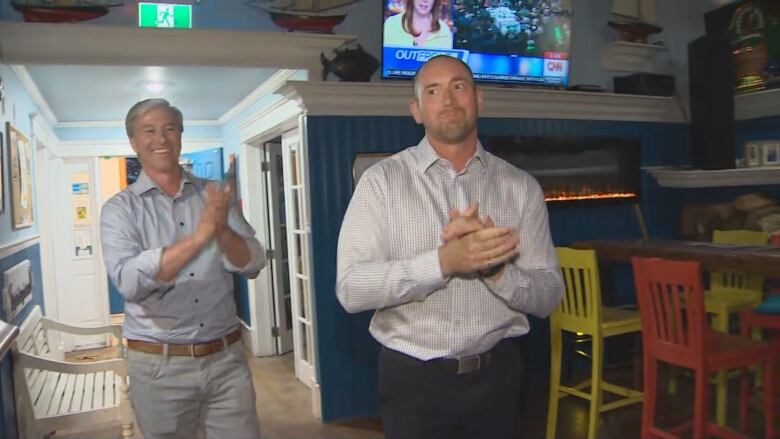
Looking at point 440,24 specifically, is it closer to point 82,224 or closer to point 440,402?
point 440,402

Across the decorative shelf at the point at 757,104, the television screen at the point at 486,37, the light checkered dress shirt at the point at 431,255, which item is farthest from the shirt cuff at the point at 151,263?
the decorative shelf at the point at 757,104

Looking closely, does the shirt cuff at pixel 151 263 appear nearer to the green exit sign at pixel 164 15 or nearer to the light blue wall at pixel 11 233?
the light blue wall at pixel 11 233

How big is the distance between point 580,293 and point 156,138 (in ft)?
6.37

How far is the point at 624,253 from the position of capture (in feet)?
9.98

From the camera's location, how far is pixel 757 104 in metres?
3.85

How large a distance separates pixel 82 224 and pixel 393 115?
4336 mm

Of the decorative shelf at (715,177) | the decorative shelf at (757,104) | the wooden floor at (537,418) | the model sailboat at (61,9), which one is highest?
the model sailboat at (61,9)

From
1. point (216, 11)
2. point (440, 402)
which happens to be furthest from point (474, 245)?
point (216, 11)

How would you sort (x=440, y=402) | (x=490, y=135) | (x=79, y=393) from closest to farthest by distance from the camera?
1. (x=440, y=402)
2. (x=79, y=393)
3. (x=490, y=135)

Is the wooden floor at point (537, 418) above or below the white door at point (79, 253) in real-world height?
below

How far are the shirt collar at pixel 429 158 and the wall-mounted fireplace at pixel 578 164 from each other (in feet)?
6.99

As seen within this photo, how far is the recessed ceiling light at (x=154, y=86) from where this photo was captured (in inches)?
159

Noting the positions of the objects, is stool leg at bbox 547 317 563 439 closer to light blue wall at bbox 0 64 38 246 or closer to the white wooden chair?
the white wooden chair

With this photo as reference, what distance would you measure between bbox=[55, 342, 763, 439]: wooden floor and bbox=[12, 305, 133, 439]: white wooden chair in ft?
2.11
